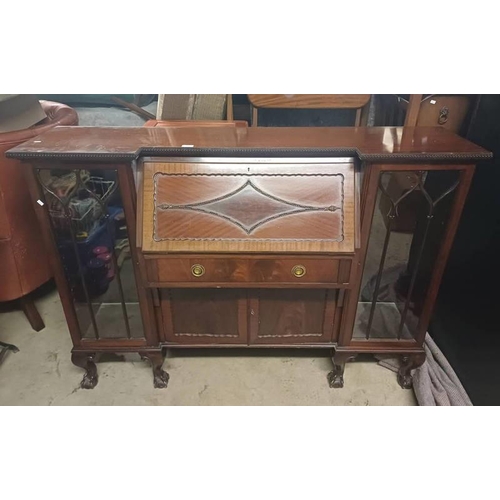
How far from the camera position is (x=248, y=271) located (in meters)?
1.19

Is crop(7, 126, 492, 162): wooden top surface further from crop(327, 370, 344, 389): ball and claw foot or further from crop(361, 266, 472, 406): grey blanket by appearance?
crop(327, 370, 344, 389): ball and claw foot

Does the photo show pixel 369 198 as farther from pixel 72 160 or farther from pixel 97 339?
pixel 97 339

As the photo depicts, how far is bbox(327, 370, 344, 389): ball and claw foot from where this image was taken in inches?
57.3

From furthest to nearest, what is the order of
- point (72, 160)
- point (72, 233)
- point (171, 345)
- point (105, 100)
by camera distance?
point (105, 100) < point (171, 345) < point (72, 233) < point (72, 160)

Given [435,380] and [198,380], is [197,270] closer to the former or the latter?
[198,380]

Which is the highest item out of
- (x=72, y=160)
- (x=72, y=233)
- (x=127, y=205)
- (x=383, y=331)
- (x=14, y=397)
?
(x=72, y=160)

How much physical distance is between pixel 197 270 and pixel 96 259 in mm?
645

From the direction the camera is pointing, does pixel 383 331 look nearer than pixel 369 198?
No

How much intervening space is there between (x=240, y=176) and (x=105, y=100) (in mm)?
1969

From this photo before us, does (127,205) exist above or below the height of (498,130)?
below

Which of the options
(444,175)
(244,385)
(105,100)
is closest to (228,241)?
(244,385)

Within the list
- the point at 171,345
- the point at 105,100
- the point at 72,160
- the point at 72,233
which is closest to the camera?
the point at 72,160

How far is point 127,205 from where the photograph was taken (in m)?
1.17

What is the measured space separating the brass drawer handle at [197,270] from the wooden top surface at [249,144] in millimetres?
328
